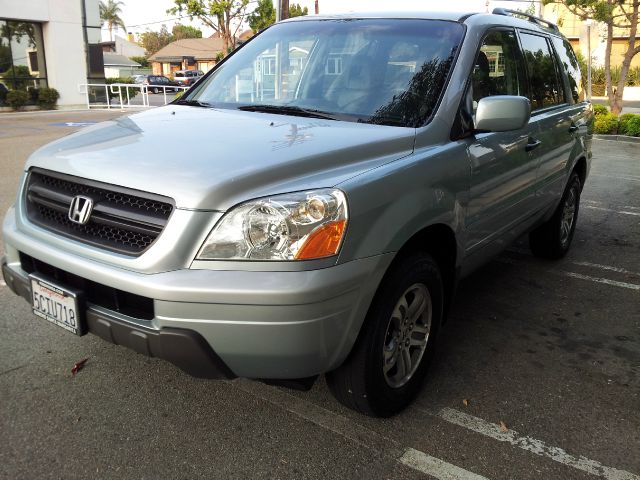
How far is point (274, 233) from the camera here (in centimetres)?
219

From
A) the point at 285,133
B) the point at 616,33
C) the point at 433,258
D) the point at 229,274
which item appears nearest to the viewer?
the point at 229,274

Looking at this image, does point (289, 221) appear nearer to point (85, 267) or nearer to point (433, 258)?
point (85, 267)

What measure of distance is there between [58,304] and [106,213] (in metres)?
0.46

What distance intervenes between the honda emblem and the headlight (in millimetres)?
587

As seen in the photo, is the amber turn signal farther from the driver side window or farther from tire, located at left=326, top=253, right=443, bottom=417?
the driver side window

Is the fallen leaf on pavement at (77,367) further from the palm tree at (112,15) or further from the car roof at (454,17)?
the palm tree at (112,15)

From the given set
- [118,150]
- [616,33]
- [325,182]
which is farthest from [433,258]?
[616,33]

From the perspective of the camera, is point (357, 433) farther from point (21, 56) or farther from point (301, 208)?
point (21, 56)

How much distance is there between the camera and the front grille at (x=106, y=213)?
2264mm

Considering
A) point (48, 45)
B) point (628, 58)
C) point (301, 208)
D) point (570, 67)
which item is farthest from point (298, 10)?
point (301, 208)

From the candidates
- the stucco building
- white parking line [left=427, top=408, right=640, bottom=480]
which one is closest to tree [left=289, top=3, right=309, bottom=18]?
the stucco building

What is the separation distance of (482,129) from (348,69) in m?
0.83

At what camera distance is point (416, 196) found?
8.68 ft

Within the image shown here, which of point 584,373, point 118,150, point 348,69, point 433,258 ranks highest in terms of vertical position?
point 348,69
